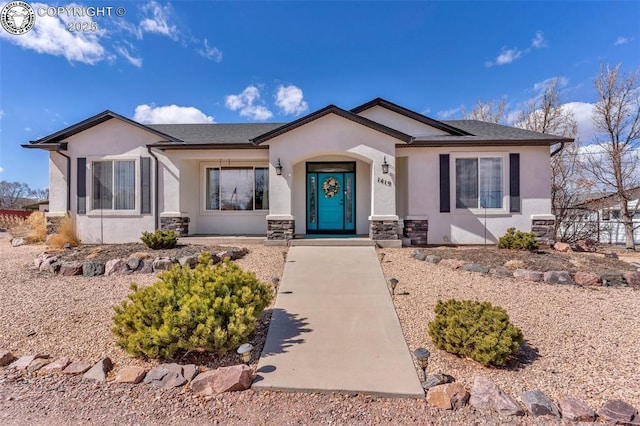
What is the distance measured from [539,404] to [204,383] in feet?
9.51

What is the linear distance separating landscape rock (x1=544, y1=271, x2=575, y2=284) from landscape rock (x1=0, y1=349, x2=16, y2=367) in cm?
814

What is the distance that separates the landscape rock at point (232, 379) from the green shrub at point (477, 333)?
7.02 ft

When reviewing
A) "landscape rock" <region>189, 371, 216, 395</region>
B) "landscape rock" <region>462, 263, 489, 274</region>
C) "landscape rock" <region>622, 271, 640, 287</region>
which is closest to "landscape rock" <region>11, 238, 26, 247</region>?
"landscape rock" <region>189, 371, 216, 395</region>

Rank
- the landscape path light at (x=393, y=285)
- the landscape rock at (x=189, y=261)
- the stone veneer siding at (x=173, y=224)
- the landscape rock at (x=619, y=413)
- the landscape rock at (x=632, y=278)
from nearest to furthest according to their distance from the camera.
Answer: the landscape rock at (x=619, y=413) → the landscape path light at (x=393, y=285) → the landscape rock at (x=632, y=278) → the landscape rock at (x=189, y=261) → the stone veneer siding at (x=173, y=224)

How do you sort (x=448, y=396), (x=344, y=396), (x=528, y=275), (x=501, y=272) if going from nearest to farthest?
(x=448, y=396) → (x=344, y=396) → (x=528, y=275) → (x=501, y=272)

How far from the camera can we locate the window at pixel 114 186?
994 cm

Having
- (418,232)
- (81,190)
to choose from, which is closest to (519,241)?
(418,232)

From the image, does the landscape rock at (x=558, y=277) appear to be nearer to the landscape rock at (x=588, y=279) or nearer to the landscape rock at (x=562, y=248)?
the landscape rock at (x=588, y=279)

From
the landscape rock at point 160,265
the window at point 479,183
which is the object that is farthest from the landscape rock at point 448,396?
the window at point 479,183

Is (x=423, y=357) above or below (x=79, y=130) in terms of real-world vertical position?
below

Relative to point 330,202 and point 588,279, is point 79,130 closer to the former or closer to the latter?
point 330,202

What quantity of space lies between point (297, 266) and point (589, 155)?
45.1 feet

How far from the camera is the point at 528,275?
5.81 metres

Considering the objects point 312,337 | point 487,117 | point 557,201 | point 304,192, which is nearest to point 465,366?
point 312,337
